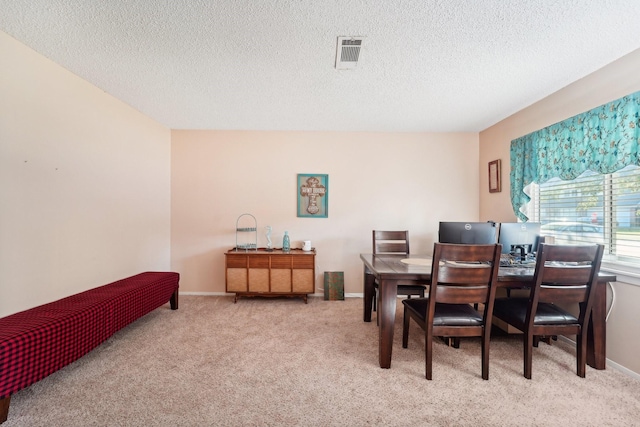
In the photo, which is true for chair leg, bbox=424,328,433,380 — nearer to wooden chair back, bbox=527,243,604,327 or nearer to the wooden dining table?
the wooden dining table

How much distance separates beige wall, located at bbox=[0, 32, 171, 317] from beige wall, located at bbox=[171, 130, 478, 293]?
63cm

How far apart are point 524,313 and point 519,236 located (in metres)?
0.90

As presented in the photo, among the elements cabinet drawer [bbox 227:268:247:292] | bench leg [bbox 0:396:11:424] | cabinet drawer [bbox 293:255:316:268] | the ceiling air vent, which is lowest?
bench leg [bbox 0:396:11:424]

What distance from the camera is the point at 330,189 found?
395cm

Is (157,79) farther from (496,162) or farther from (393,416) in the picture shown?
(496,162)

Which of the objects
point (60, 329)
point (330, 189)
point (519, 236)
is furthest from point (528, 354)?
point (60, 329)

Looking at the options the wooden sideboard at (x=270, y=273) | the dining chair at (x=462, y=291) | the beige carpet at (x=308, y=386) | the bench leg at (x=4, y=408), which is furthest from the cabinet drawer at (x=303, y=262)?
the bench leg at (x=4, y=408)

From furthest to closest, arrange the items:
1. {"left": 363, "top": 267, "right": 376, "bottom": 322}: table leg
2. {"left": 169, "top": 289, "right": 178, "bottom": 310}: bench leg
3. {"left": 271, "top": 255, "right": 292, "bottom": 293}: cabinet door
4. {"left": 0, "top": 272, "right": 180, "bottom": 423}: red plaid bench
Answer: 1. {"left": 271, "top": 255, "right": 292, "bottom": 293}: cabinet door
2. {"left": 169, "top": 289, "right": 178, "bottom": 310}: bench leg
3. {"left": 363, "top": 267, "right": 376, "bottom": 322}: table leg
4. {"left": 0, "top": 272, "right": 180, "bottom": 423}: red plaid bench

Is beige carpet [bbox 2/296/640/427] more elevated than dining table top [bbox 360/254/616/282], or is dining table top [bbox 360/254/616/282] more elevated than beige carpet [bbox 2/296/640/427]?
dining table top [bbox 360/254/616/282]

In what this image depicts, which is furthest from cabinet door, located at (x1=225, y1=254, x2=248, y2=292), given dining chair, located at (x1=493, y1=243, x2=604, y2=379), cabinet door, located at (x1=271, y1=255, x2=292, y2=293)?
dining chair, located at (x1=493, y1=243, x2=604, y2=379)

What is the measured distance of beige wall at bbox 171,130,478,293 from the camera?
12.8 feet

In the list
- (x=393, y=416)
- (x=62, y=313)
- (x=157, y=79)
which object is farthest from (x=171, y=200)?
(x=393, y=416)

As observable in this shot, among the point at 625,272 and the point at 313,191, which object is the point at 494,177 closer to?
the point at 625,272

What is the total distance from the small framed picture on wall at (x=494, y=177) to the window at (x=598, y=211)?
558mm
